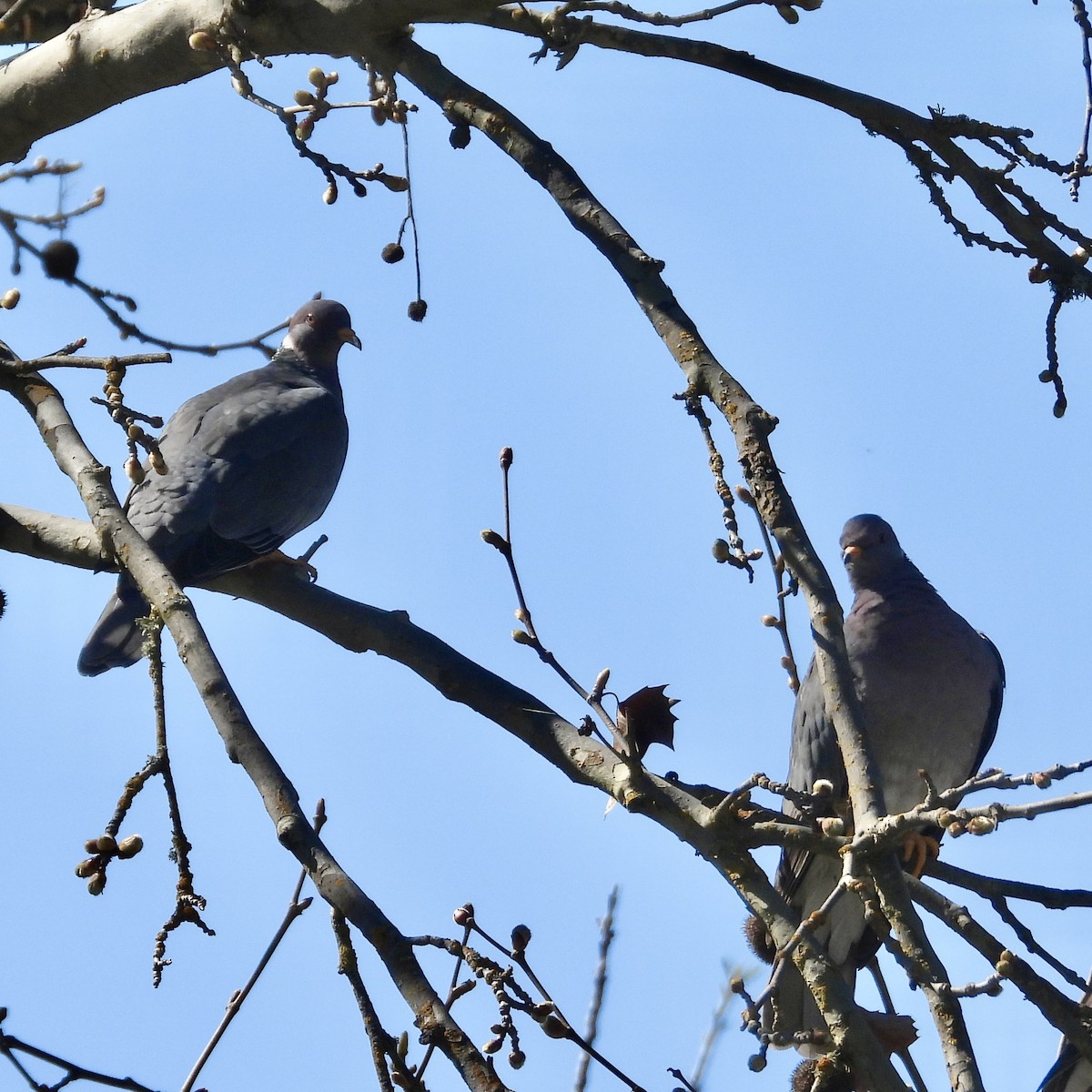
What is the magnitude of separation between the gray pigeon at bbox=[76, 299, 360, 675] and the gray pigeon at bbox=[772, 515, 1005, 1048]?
75.7 inches

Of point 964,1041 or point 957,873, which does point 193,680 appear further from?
point 957,873

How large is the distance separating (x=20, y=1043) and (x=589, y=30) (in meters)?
2.14

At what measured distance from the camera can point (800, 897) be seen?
4500 mm

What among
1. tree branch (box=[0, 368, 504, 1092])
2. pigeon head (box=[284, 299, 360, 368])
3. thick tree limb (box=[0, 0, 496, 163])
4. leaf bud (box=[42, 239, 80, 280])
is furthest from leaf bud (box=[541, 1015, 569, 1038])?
pigeon head (box=[284, 299, 360, 368])

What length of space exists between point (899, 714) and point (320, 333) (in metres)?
3.22

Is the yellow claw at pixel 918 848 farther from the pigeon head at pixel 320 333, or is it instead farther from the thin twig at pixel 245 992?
the pigeon head at pixel 320 333

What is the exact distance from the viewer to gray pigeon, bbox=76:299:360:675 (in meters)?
3.98

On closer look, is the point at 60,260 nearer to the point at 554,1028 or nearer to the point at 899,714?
the point at 554,1028

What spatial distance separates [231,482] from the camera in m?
4.63

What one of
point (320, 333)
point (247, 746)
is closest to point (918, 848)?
point (247, 746)

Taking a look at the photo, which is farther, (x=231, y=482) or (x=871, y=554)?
(x=871, y=554)

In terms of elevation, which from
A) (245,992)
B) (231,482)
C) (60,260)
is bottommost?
(245,992)

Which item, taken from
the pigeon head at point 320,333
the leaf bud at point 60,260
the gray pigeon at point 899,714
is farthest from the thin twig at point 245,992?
the pigeon head at point 320,333

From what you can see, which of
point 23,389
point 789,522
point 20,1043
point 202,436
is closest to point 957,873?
point 789,522
